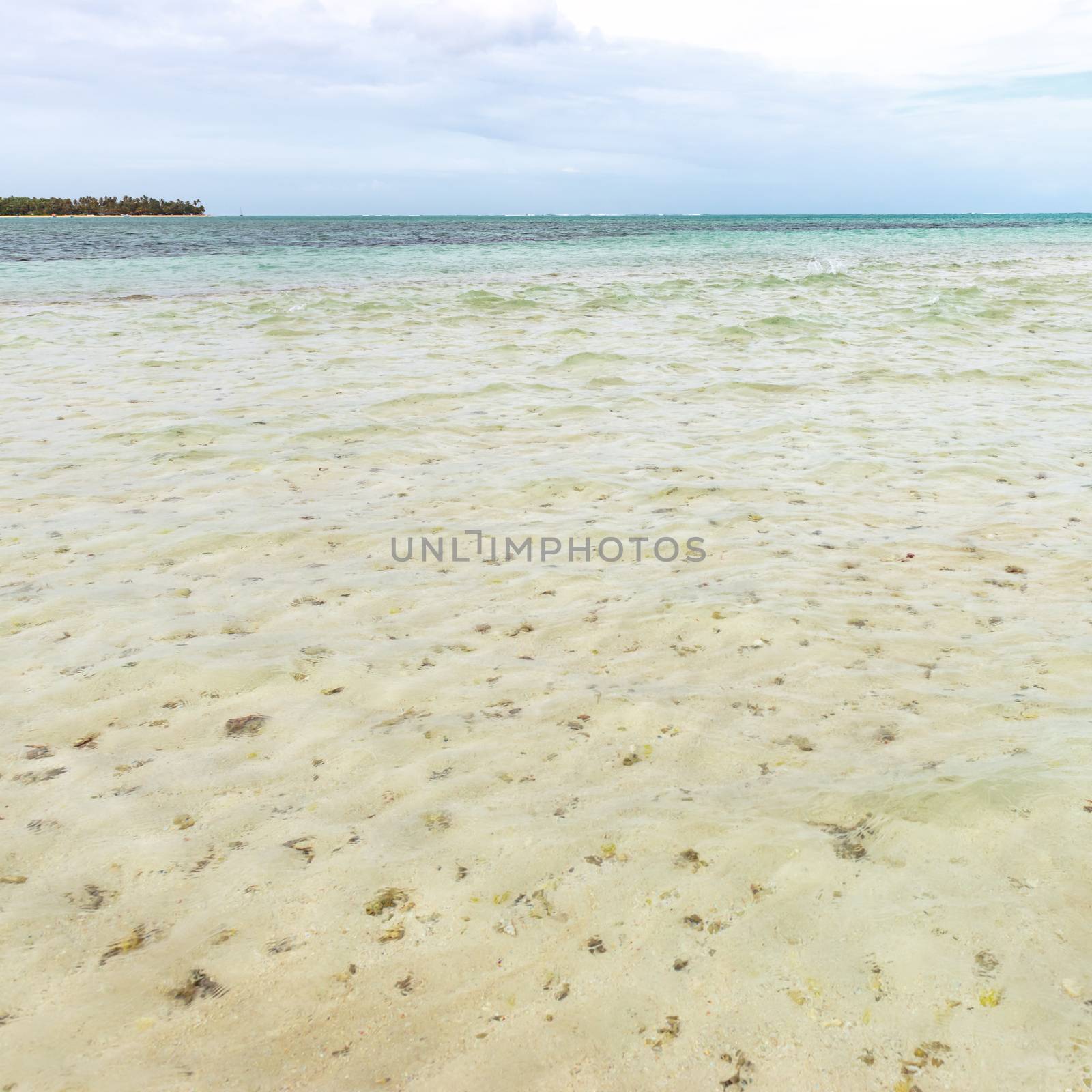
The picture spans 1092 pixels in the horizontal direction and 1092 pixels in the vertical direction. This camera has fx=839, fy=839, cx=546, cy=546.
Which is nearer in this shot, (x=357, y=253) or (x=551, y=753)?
(x=551, y=753)

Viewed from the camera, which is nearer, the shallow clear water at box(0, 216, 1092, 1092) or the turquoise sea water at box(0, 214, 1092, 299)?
the shallow clear water at box(0, 216, 1092, 1092)

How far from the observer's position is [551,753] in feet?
10.3

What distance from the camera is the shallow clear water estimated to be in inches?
80.6

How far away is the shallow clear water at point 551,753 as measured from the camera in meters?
2.05

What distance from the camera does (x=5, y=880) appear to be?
2.50 m

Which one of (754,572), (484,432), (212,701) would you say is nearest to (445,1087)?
(212,701)

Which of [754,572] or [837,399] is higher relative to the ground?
[837,399]

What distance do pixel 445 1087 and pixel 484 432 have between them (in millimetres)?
6267

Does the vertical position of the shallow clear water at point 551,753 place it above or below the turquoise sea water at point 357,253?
below

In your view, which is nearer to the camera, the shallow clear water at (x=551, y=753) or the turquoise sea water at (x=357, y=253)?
the shallow clear water at (x=551, y=753)

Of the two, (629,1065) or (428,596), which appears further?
(428,596)

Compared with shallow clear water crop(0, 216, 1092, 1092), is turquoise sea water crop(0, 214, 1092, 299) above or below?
above

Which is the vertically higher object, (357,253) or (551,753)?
(357,253)

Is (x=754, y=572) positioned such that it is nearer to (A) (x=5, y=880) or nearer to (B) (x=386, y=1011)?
(B) (x=386, y=1011)
